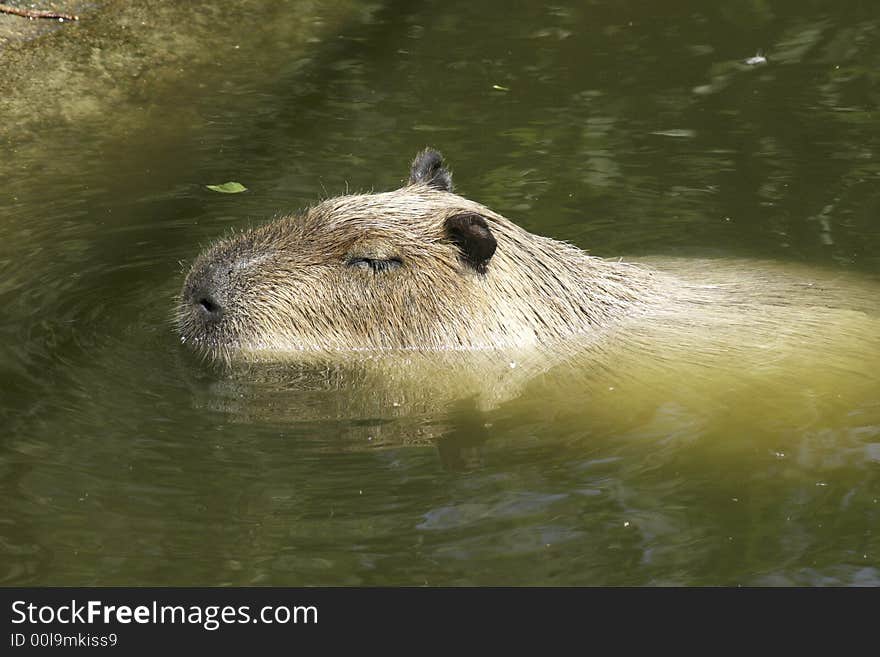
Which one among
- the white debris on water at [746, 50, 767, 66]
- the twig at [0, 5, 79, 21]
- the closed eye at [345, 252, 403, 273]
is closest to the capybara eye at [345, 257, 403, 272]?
the closed eye at [345, 252, 403, 273]

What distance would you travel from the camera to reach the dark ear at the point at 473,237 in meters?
5.74

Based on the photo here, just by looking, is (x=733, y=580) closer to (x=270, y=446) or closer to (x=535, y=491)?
(x=535, y=491)

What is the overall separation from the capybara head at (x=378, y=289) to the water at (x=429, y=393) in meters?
0.28

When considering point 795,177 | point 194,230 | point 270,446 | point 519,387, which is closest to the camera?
point 270,446

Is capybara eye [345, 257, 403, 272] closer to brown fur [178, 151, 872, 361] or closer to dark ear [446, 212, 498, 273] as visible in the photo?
brown fur [178, 151, 872, 361]

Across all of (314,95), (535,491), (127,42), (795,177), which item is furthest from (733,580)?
(127,42)

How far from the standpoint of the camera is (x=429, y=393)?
5.71 m

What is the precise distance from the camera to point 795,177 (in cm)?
820

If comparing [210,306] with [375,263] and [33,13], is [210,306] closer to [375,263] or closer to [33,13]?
[375,263]

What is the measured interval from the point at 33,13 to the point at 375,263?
16.3 ft

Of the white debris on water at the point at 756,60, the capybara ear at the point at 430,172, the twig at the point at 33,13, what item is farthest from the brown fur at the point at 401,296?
the twig at the point at 33,13

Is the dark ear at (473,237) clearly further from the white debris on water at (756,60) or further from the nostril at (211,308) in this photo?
the white debris on water at (756,60)


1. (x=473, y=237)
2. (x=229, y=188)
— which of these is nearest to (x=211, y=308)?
(x=473, y=237)
